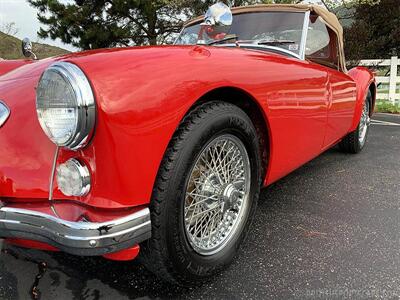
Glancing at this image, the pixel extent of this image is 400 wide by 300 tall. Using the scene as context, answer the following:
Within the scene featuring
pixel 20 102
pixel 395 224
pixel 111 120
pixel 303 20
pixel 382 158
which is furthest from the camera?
pixel 382 158

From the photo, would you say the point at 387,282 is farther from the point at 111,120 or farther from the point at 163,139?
the point at 111,120

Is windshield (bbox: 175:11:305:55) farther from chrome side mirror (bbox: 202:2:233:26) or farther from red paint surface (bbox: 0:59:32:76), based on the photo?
red paint surface (bbox: 0:59:32:76)

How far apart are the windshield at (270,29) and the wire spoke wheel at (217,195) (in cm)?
111

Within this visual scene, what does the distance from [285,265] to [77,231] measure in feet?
3.48

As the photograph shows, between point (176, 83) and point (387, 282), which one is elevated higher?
point (176, 83)

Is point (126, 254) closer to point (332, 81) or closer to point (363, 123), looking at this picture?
point (332, 81)

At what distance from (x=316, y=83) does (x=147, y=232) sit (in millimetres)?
1585

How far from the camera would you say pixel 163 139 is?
4.50 feet

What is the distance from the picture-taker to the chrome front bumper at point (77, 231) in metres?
1.24

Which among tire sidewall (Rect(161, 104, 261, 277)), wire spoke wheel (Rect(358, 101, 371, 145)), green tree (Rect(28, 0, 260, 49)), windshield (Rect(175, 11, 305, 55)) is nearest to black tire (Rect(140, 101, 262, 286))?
tire sidewall (Rect(161, 104, 261, 277))

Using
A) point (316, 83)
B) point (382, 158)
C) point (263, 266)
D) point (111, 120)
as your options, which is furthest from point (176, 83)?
point (382, 158)

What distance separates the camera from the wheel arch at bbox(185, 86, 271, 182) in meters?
1.66

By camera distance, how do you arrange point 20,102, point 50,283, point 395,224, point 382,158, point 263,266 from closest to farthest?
point 20,102
point 50,283
point 263,266
point 395,224
point 382,158

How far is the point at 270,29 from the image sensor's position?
8.88 ft
